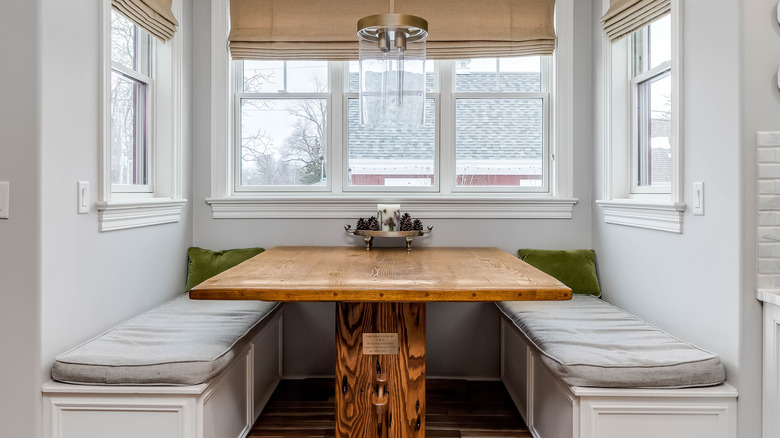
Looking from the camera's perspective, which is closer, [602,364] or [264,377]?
[602,364]

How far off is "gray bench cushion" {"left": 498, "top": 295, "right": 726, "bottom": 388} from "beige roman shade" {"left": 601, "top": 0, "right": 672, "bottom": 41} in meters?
1.33

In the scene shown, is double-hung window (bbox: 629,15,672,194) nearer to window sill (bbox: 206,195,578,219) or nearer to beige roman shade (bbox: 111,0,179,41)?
window sill (bbox: 206,195,578,219)

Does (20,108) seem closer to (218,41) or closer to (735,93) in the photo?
(218,41)

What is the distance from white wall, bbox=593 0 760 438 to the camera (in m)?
1.89

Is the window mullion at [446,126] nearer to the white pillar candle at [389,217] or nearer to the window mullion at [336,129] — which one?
the white pillar candle at [389,217]

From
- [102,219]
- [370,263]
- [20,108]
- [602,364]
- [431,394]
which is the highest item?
[20,108]

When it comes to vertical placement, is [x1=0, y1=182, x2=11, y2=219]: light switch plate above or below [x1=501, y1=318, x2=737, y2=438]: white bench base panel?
above

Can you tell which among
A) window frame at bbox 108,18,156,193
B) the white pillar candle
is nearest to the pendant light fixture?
the white pillar candle

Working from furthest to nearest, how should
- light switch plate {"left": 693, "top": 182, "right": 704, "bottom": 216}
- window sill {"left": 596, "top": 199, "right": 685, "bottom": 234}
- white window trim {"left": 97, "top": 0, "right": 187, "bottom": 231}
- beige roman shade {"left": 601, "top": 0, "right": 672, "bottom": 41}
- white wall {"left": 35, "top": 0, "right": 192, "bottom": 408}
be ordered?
white window trim {"left": 97, "top": 0, "right": 187, "bottom": 231} < beige roman shade {"left": 601, "top": 0, "right": 672, "bottom": 41} < window sill {"left": 596, "top": 199, "right": 685, "bottom": 234} < light switch plate {"left": 693, "top": 182, "right": 704, "bottom": 216} < white wall {"left": 35, "top": 0, "right": 192, "bottom": 408}

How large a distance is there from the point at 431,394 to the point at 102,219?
6.20ft

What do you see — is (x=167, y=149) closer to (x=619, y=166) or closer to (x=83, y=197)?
(x=83, y=197)

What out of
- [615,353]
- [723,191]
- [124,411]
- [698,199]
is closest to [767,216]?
[723,191]

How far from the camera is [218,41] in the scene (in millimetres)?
3348

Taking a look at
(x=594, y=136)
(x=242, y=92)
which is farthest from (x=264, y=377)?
(x=594, y=136)
